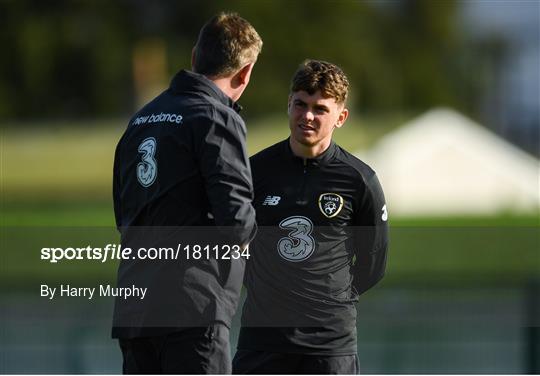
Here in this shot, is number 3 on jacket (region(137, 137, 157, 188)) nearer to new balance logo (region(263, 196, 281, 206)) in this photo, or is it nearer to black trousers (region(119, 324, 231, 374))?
black trousers (region(119, 324, 231, 374))

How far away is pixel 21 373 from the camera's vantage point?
350 inches

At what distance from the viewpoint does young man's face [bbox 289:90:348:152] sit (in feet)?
15.8

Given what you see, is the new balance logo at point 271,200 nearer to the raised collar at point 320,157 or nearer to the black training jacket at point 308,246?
the black training jacket at point 308,246

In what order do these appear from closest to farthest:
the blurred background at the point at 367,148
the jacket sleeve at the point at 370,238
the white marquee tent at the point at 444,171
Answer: the jacket sleeve at the point at 370,238 < the blurred background at the point at 367,148 < the white marquee tent at the point at 444,171

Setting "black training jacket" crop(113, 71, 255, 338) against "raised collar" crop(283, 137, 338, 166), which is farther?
"raised collar" crop(283, 137, 338, 166)

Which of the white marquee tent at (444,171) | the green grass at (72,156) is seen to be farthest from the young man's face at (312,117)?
the white marquee tent at (444,171)

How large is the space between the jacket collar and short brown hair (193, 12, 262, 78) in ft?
0.15

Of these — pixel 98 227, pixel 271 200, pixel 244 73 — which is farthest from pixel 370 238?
pixel 98 227

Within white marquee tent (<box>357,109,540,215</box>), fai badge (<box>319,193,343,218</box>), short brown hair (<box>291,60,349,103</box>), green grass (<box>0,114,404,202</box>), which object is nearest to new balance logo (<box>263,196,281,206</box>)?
fai badge (<box>319,193,343,218</box>)

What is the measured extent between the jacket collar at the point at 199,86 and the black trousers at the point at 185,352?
0.86m

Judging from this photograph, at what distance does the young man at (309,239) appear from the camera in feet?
15.9

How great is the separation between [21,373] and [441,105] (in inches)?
2215

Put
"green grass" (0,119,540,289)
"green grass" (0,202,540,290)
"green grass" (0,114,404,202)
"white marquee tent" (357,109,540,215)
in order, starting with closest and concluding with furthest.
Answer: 1. "green grass" (0,119,540,289)
2. "green grass" (0,202,540,290)
3. "green grass" (0,114,404,202)
4. "white marquee tent" (357,109,540,215)

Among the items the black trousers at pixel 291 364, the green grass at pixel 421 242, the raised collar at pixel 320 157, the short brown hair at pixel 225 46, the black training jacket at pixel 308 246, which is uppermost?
the green grass at pixel 421 242
